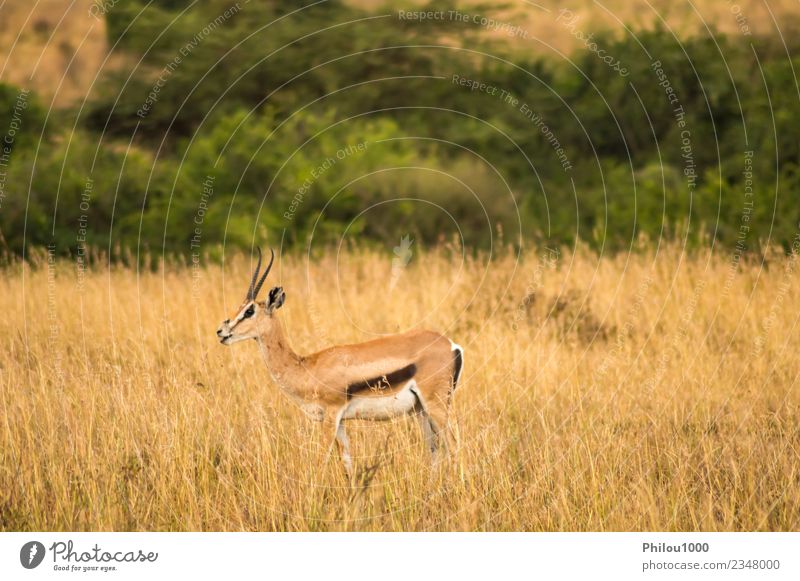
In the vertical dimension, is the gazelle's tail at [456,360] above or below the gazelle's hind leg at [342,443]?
above

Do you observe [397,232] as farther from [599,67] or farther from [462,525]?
[462,525]

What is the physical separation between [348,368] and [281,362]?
55 centimetres

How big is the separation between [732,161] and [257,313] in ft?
53.0

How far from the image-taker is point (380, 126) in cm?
2016

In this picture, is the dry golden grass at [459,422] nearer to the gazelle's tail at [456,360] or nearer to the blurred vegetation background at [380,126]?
the gazelle's tail at [456,360]

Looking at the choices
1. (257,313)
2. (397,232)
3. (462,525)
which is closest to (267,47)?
(397,232)

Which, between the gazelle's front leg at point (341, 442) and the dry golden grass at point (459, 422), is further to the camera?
the gazelle's front leg at point (341, 442)

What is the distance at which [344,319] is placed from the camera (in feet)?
35.2
